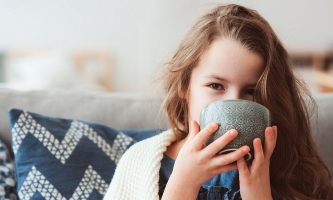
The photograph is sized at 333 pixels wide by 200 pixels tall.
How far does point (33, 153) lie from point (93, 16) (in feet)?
10.4

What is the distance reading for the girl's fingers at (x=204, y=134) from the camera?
0.86 m

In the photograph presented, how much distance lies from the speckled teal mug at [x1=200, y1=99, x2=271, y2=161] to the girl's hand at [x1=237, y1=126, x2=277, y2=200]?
12 millimetres

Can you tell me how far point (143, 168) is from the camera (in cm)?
117

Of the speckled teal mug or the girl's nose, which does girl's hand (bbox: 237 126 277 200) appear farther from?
the girl's nose

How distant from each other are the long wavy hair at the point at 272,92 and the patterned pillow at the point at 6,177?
0.45 meters

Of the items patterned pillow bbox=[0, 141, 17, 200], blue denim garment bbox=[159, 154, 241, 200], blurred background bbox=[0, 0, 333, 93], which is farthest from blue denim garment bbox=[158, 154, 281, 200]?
blurred background bbox=[0, 0, 333, 93]

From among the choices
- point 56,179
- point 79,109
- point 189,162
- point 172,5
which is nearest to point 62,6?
point 172,5

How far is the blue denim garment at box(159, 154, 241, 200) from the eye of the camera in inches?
43.9

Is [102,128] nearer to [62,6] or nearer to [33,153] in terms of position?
[33,153]

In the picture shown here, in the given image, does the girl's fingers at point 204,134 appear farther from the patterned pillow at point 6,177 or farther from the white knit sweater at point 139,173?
the patterned pillow at point 6,177

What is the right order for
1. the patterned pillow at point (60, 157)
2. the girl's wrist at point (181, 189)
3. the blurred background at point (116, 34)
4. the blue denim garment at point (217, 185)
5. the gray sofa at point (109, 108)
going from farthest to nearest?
the blurred background at point (116, 34), the gray sofa at point (109, 108), the patterned pillow at point (60, 157), the blue denim garment at point (217, 185), the girl's wrist at point (181, 189)

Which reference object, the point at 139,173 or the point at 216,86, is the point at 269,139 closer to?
Result: the point at 216,86

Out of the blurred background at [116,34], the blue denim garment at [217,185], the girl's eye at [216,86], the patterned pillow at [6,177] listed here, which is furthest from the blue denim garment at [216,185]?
the blurred background at [116,34]

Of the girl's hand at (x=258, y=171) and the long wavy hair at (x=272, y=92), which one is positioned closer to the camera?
the girl's hand at (x=258, y=171)
